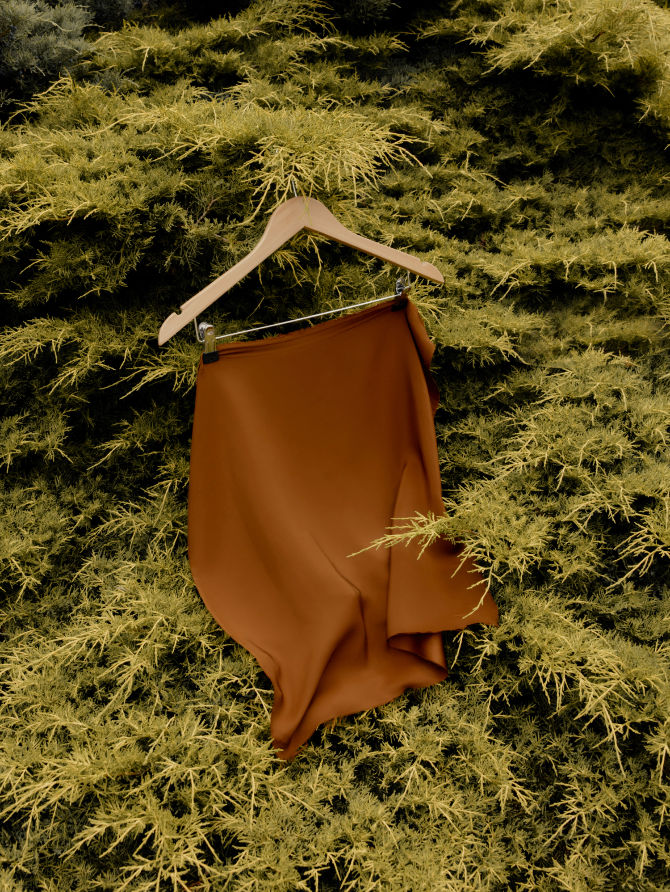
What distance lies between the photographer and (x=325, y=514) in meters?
1.31

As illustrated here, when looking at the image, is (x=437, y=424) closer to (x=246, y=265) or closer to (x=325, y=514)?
(x=325, y=514)

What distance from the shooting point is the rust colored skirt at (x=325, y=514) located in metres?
1.17

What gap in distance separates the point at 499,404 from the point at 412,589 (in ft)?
2.14

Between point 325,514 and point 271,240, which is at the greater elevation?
point 271,240

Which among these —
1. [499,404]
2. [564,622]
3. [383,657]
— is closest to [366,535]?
[383,657]

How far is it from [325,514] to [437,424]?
19.1 inches

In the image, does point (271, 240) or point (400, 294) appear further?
point (400, 294)

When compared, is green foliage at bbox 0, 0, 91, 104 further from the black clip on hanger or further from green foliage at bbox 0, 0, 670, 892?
the black clip on hanger

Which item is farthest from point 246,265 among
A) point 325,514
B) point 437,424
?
point 437,424

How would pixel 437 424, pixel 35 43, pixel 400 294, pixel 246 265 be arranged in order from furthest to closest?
pixel 437 424
pixel 35 43
pixel 400 294
pixel 246 265

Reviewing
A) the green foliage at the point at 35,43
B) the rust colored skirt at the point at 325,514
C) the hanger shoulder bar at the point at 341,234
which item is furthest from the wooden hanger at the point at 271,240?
the green foliage at the point at 35,43

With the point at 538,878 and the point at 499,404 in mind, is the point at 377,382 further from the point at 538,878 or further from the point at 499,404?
the point at 538,878

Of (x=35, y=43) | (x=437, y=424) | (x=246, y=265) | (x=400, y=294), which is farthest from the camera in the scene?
(x=437, y=424)

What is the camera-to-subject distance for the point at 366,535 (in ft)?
4.31
